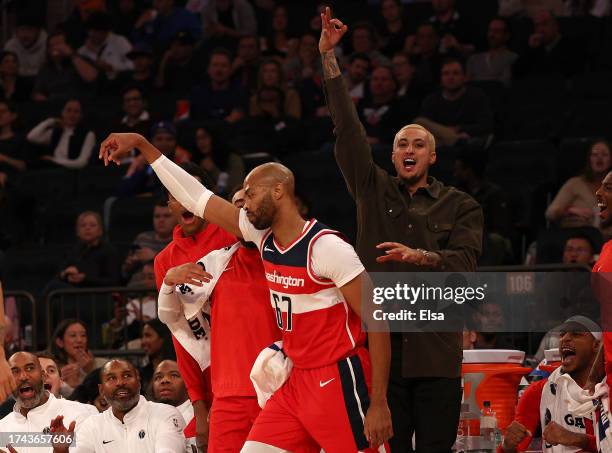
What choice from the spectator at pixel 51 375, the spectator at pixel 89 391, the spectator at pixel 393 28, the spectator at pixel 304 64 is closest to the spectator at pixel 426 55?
the spectator at pixel 393 28

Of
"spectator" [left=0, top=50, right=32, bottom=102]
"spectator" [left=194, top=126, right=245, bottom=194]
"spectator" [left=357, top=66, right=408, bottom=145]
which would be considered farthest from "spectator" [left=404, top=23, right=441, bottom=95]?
"spectator" [left=0, top=50, right=32, bottom=102]

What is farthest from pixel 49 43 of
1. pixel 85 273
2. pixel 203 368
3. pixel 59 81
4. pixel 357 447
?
pixel 357 447

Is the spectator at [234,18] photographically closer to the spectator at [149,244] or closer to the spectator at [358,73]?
the spectator at [358,73]

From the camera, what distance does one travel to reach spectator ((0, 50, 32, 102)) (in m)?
14.3

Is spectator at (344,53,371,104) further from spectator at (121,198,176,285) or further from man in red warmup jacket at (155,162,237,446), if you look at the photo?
man in red warmup jacket at (155,162,237,446)

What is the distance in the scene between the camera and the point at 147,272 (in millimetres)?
10523

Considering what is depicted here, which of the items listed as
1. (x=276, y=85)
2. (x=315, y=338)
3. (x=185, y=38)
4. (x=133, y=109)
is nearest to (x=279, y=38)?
(x=185, y=38)

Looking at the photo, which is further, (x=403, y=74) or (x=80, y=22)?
(x=80, y=22)

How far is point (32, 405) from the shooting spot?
26.7 feet

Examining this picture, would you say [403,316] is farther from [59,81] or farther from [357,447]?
[59,81]

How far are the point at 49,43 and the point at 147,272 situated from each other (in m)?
5.09

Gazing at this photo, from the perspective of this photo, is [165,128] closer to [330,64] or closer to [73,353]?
[73,353]

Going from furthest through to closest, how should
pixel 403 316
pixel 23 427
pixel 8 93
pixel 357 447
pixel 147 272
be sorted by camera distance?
pixel 8 93
pixel 147 272
pixel 23 427
pixel 403 316
pixel 357 447

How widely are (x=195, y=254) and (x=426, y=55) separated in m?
6.64
